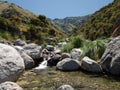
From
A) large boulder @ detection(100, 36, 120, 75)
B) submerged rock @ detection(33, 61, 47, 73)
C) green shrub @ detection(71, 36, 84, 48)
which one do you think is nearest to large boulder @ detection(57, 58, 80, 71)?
submerged rock @ detection(33, 61, 47, 73)

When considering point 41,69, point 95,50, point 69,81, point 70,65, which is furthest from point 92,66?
point 41,69

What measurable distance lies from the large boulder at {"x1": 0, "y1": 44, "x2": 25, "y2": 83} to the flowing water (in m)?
0.95

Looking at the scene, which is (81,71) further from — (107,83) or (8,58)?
(8,58)

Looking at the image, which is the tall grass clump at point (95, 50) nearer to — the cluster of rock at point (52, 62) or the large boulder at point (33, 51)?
the cluster of rock at point (52, 62)

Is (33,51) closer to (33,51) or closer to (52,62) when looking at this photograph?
(33,51)

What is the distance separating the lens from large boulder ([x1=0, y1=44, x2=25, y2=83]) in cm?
1608

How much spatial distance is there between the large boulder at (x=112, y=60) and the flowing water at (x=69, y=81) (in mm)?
1000

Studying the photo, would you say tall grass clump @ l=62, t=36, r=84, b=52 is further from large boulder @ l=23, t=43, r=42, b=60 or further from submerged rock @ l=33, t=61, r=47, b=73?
submerged rock @ l=33, t=61, r=47, b=73

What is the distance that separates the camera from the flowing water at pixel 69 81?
16.3 m

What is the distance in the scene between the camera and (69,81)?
710 inches

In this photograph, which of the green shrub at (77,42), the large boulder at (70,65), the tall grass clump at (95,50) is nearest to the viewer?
the large boulder at (70,65)

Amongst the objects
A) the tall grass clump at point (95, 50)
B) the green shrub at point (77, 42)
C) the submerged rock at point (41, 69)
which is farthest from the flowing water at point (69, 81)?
the green shrub at point (77, 42)

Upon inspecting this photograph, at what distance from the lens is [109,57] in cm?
2136

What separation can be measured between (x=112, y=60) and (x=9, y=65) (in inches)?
324
